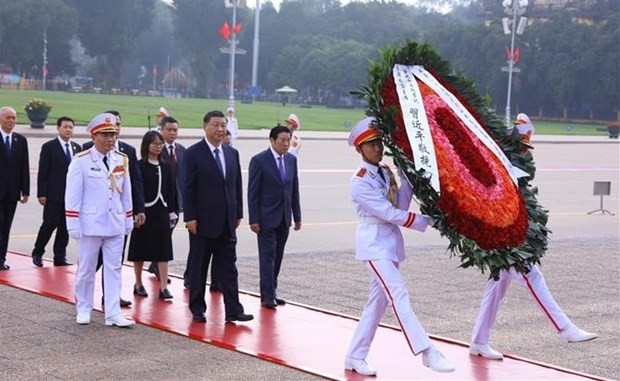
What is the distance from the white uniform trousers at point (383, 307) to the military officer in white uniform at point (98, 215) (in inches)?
91.5

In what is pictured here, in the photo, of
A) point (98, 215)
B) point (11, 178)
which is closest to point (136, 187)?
point (98, 215)

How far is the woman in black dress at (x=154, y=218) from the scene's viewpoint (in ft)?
32.7

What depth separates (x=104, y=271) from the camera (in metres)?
8.92

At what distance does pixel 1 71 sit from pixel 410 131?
89.7 m

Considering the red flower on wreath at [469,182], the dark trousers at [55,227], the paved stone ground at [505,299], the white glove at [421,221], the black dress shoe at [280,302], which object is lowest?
the paved stone ground at [505,299]

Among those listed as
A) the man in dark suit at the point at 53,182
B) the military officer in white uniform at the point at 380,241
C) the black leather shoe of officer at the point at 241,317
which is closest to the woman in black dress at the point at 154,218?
the black leather shoe of officer at the point at 241,317

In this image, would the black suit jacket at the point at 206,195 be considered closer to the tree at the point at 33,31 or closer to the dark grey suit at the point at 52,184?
the dark grey suit at the point at 52,184

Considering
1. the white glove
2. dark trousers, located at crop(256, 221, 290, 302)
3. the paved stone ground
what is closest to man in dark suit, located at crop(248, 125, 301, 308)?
dark trousers, located at crop(256, 221, 290, 302)

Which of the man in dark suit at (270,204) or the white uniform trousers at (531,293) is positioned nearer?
the white uniform trousers at (531,293)

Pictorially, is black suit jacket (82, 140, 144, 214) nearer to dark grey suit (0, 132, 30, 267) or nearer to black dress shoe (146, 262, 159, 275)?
black dress shoe (146, 262, 159, 275)

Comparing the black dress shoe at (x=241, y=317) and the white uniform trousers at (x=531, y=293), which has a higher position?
the white uniform trousers at (x=531, y=293)

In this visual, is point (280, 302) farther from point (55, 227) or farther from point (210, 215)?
point (55, 227)

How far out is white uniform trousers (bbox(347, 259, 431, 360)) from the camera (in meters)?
6.83

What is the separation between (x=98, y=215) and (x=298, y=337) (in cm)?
194
